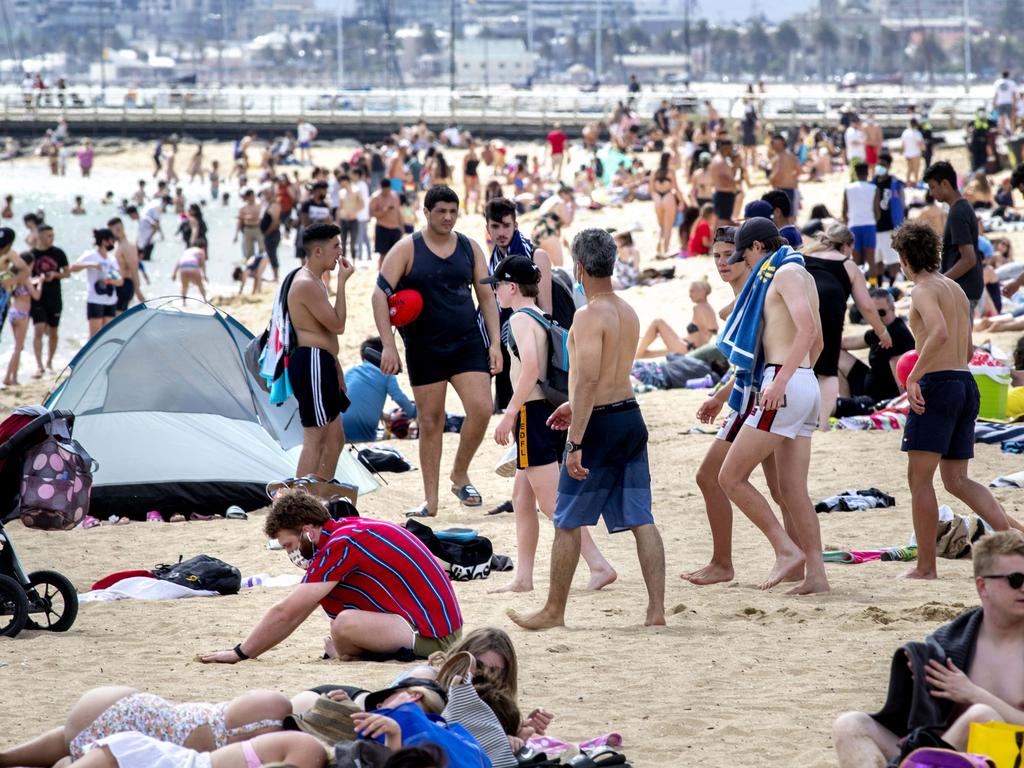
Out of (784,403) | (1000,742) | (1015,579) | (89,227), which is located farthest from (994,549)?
(89,227)

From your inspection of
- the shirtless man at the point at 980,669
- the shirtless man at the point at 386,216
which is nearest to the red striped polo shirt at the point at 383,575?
the shirtless man at the point at 980,669

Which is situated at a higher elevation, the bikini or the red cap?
the red cap

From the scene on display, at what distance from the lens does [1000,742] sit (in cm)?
355

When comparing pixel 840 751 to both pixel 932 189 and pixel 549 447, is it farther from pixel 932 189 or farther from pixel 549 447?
pixel 932 189

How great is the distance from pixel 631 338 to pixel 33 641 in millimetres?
2696

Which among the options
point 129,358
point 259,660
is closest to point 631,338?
point 259,660

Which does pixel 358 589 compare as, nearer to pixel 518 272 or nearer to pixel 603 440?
pixel 603 440

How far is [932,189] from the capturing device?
790 cm

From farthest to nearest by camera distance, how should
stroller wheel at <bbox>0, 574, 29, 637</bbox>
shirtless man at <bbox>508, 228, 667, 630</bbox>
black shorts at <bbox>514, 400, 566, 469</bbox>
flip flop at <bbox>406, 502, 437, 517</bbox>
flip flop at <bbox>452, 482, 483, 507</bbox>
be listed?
1. flip flop at <bbox>452, 482, 483, 507</bbox>
2. flip flop at <bbox>406, 502, 437, 517</bbox>
3. black shorts at <bbox>514, 400, 566, 469</bbox>
4. stroller wheel at <bbox>0, 574, 29, 637</bbox>
5. shirtless man at <bbox>508, 228, 667, 630</bbox>

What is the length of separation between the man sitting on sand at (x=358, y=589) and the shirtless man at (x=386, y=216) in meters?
13.5

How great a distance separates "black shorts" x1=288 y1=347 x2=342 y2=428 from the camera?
7.96 m

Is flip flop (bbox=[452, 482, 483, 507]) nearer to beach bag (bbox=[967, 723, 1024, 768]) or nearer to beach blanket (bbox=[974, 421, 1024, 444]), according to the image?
beach blanket (bbox=[974, 421, 1024, 444])

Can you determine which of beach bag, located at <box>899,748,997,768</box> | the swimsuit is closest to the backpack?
the swimsuit

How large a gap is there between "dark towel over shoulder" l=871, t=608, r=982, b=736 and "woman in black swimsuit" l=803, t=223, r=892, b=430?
14.6ft
